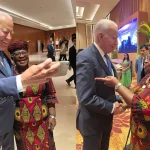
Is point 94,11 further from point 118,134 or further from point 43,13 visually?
point 118,134

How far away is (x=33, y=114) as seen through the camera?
2.78 feet

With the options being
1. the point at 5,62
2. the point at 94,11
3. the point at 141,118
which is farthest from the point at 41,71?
the point at 94,11

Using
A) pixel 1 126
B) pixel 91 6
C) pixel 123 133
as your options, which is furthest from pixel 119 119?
pixel 1 126

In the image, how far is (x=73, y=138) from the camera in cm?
135

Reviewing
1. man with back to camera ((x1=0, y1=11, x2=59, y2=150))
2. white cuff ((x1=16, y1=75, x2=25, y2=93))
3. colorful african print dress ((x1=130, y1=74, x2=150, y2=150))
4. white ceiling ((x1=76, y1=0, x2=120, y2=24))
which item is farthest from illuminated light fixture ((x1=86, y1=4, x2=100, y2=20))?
white cuff ((x1=16, y1=75, x2=25, y2=93))

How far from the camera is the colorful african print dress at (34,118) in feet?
2.73

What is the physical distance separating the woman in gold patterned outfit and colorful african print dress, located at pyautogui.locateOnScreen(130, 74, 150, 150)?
1.26 feet

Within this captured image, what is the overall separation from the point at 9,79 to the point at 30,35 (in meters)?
0.41

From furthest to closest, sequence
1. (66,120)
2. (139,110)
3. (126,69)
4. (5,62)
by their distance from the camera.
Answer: (126,69) < (66,120) < (139,110) < (5,62)

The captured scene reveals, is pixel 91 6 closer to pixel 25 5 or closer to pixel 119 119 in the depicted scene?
pixel 25 5

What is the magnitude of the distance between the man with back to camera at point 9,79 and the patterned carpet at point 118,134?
0.92 meters

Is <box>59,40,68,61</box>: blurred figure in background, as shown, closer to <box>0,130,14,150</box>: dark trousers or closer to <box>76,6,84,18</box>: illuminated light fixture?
<box>76,6,84,18</box>: illuminated light fixture

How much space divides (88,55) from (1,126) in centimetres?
46

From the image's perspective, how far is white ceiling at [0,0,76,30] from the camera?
66cm
